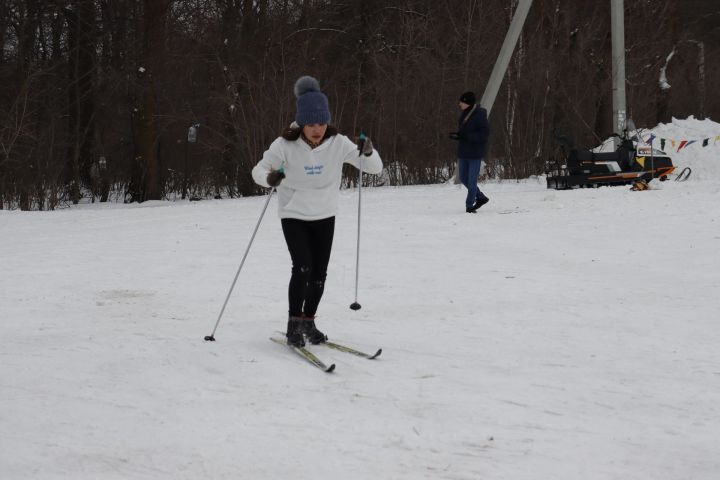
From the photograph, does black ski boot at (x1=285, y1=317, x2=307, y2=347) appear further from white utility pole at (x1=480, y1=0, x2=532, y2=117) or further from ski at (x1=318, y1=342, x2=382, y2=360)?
white utility pole at (x1=480, y1=0, x2=532, y2=117)

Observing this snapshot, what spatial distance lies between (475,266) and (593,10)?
19945 millimetres

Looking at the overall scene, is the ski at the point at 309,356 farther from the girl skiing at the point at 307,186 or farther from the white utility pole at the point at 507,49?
the white utility pole at the point at 507,49

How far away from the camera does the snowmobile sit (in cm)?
1609

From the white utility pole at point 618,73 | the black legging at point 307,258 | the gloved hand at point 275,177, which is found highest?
the white utility pole at point 618,73

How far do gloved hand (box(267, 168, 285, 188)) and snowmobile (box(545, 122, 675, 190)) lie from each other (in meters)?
11.4

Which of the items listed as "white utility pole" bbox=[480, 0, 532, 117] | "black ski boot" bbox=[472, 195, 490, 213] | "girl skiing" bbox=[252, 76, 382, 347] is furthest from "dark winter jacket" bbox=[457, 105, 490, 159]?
"girl skiing" bbox=[252, 76, 382, 347]

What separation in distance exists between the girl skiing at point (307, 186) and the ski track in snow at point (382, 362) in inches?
17.4

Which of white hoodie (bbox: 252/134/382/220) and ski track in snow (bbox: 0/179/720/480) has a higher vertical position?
white hoodie (bbox: 252/134/382/220)

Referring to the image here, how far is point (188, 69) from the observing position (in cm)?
2258

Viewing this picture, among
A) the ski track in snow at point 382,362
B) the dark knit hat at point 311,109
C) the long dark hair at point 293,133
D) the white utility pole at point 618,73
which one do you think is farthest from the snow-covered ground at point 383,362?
the white utility pole at point 618,73

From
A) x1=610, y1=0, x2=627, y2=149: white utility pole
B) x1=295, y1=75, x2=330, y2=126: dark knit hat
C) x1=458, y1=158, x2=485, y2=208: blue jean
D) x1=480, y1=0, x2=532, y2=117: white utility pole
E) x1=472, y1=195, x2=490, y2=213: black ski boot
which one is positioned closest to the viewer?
x1=295, y1=75, x2=330, y2=126: dark knit hat

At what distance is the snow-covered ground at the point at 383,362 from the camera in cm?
376

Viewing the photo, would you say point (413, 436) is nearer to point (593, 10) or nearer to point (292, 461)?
point (292, 461)

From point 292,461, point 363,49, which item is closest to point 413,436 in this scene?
point 292,461
